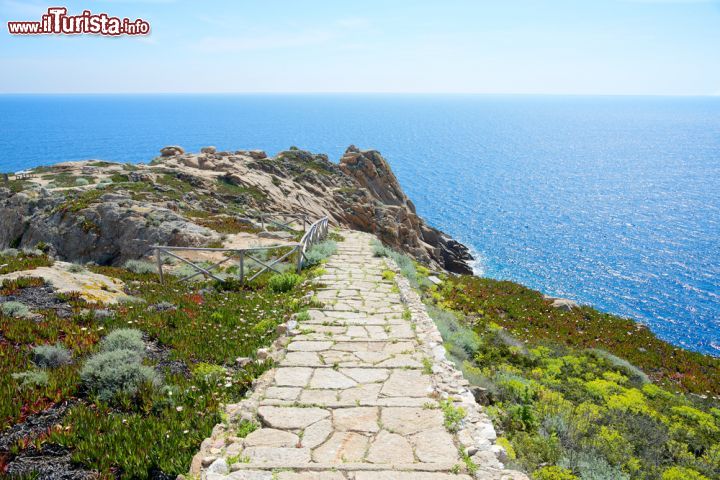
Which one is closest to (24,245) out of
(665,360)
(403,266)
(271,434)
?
(403,266)

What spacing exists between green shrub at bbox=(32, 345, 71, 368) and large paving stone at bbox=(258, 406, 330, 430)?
147 inches

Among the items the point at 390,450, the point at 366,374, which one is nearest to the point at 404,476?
the point at 390,450

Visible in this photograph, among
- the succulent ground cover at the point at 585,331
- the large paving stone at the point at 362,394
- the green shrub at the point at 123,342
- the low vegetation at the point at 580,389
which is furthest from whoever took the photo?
the succulent ground cover at the point at 585,331

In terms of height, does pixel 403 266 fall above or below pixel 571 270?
above

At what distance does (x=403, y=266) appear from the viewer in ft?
64.8

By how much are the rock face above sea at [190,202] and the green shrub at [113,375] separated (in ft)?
45.3

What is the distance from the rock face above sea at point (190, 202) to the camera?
2314 cm

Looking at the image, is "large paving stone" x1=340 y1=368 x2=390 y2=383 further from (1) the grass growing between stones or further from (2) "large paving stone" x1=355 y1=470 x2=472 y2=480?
(2) "large paving stone" x1=355 y1=470 x2=472 y2=480

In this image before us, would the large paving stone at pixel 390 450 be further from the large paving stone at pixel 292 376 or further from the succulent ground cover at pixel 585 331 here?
the succulent ground cover at pixel 585 331

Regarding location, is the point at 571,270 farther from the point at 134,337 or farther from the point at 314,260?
the point at 134,337

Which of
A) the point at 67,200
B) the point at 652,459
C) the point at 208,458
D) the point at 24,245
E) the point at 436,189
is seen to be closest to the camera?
the point at 208,458

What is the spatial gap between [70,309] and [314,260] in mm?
8587

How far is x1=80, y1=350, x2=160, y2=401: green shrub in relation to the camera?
726cm

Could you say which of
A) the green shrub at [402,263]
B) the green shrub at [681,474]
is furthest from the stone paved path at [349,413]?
the green shrub at [402,263]
